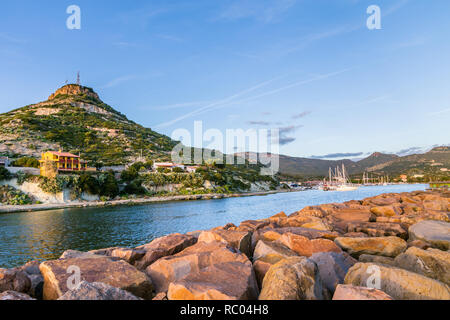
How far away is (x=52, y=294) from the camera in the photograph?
16.7ft

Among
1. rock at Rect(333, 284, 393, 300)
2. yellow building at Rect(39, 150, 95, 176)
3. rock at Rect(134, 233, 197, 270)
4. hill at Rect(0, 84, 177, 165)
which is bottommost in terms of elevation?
rock at Rect(134, 233, 197, 270)

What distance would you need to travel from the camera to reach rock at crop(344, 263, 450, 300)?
418 cm

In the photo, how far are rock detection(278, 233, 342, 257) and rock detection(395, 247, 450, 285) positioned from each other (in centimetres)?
160

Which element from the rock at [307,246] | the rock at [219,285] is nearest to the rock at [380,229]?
the rock at [307,246]

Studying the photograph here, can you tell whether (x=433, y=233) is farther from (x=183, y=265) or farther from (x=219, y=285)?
(x=183, y=265)

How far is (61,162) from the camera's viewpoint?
6209 cm

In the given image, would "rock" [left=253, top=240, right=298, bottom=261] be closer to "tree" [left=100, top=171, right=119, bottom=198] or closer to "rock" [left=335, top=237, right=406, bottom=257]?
"rock" [left=335, top=237, right=406, bottom=257]

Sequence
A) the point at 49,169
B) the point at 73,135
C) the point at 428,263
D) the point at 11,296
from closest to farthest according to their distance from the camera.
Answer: the point at 11,296 < the point at 428,263 < the point at 49,169 < the point at 73,135

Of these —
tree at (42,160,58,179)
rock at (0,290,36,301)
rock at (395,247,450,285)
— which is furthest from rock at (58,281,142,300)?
tree at (42,160,58,179)

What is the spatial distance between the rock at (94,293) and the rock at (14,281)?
215 centimetres

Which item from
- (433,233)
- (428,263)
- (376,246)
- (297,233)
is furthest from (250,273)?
(433,233)

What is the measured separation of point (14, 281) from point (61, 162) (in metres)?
67.0
